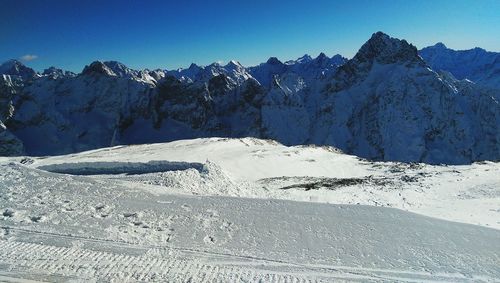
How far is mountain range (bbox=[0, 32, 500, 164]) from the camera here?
137875 mm

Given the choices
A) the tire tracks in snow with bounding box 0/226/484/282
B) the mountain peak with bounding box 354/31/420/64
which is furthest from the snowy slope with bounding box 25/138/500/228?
the mountain peak with bounding box 354/31/420/64

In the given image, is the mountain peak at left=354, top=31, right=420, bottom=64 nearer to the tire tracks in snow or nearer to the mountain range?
the mountain range

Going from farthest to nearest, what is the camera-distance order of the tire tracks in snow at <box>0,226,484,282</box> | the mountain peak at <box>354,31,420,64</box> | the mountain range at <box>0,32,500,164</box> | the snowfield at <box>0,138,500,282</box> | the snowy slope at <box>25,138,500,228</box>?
the mountain peak at <box>354,31,420,64</box> < the mountain range at <box>0,32,500,164</box> < the snowy slope at <box>25,138,500,228</box> < the snowfield at <box>0,138,500,282</box> < the tire tracks in snow at <box>0,226,484,282</box>

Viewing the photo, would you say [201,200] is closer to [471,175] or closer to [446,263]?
[446,263]

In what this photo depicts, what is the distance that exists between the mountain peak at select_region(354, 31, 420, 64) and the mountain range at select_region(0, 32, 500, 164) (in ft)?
1.65

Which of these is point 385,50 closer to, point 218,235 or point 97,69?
point 97,69

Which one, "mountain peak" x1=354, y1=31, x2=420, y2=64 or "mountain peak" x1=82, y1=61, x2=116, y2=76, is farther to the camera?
"mountain peak" x1=354, y1=31, x2=420, y2=64

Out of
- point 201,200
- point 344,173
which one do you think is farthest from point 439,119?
point 201,200

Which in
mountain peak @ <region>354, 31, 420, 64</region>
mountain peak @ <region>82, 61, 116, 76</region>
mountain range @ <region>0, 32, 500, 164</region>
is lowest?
mountain range @ <region>0, 32, 500, 164</region>

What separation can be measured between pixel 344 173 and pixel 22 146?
11713 cm

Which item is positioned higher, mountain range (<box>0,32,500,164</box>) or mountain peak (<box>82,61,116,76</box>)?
mountain peak (<box>82,61,116,76</box>)

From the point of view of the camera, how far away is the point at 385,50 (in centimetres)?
16888

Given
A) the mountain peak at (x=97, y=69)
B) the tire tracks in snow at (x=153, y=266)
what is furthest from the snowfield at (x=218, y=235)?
the mountain peak at (x=97, y=69)

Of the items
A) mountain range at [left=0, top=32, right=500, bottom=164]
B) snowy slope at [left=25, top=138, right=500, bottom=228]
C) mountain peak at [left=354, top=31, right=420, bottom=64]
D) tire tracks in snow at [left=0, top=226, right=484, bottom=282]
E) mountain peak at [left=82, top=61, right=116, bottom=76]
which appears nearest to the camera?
tire tracks in snow at [left=0, top=226, right=484, bottom=282]
